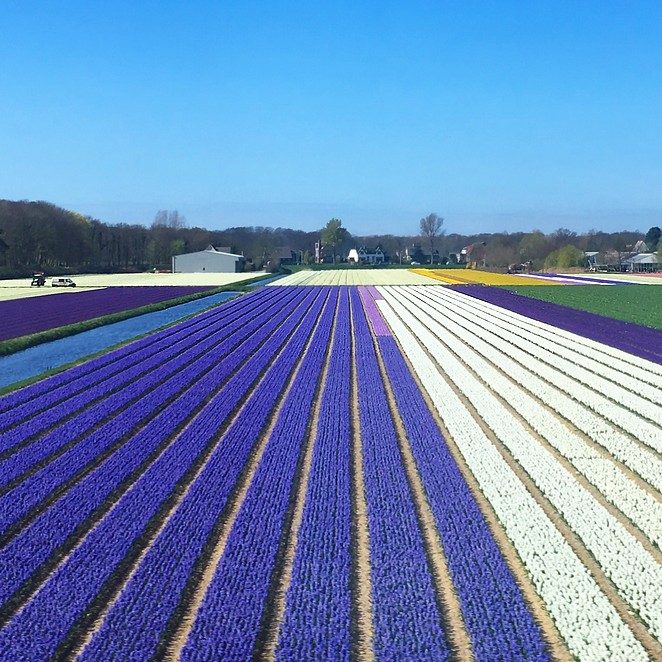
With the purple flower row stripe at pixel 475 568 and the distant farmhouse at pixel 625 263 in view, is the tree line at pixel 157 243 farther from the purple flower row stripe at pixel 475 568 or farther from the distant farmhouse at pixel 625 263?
the purple flower row stripe at pixel 475 568

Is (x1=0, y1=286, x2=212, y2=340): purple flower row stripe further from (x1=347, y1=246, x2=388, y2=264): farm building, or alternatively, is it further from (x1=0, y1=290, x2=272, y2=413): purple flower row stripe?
(x1=347, y1=246, x2=388, y2=264): farm building

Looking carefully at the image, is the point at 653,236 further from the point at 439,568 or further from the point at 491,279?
the point at 439,568

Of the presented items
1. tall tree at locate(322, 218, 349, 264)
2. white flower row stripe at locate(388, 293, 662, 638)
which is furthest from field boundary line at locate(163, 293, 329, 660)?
tall tree at locate(322, 218, 349, 264)

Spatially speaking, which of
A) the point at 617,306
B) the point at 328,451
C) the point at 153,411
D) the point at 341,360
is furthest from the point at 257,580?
the point at 617,306

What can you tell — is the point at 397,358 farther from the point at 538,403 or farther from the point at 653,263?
the point at 653,263

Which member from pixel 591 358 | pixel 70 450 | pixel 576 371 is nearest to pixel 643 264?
pixel 591 358

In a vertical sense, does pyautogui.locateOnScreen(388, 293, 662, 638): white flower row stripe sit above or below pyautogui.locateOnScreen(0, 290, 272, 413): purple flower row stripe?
above
